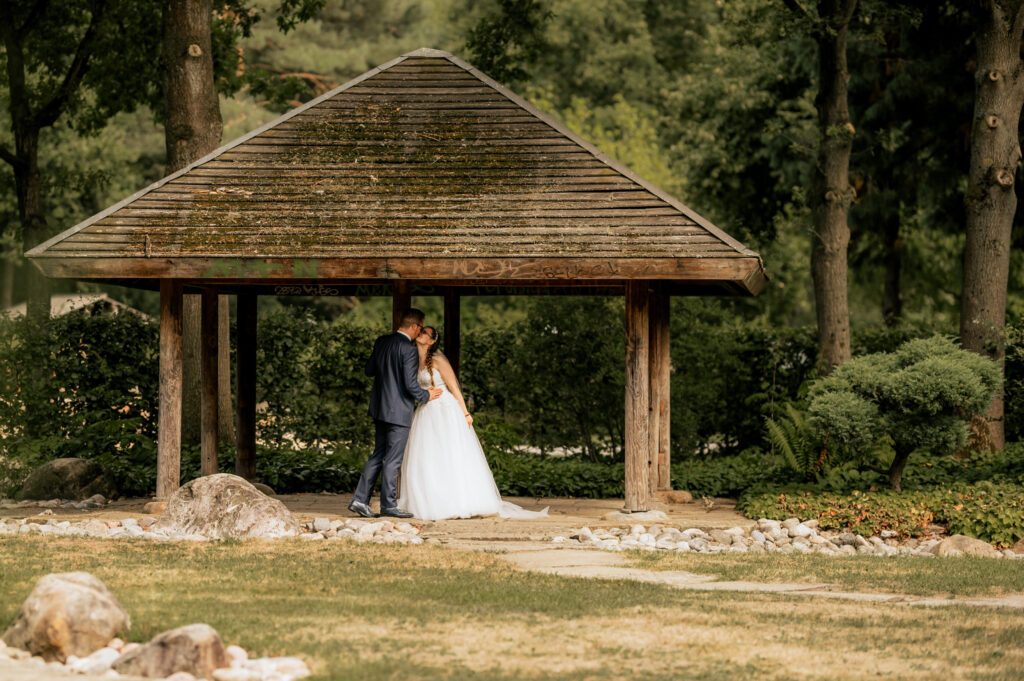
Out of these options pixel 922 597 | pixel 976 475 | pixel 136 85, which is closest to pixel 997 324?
pixel 976 475

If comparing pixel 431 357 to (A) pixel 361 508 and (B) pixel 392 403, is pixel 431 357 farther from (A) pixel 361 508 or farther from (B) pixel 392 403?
(A) pixel 361 508

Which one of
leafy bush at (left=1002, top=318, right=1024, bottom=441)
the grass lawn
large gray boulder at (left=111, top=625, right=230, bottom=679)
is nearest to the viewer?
large gray boulder at (left=111, top=625, right=230, bottom=679)

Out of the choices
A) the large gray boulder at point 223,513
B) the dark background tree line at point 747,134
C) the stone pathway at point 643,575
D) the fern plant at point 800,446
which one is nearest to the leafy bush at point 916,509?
the fern plant at point 800,446

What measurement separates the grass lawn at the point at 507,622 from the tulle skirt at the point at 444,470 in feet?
9.77

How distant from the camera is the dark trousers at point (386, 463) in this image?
42.8ft

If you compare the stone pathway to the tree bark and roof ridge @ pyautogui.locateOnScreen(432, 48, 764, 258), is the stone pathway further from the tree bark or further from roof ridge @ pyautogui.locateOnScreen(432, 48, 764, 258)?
the tree bark

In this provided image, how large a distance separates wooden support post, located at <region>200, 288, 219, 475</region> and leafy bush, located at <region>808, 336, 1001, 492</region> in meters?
7.04

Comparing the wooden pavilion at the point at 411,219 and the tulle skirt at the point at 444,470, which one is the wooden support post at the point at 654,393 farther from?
the tulle skirt at the point at 444,470

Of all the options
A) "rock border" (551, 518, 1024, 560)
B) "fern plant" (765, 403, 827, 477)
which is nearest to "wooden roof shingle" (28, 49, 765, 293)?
"fern plant" (765, 403, 827, 477)

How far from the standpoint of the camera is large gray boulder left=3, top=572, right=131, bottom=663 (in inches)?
271

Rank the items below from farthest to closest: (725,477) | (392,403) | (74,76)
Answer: (74,76) → (725,477) → (392,403)

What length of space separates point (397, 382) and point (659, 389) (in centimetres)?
371

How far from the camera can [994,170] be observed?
17.3m

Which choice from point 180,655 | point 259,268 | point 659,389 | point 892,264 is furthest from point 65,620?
point 892,264
